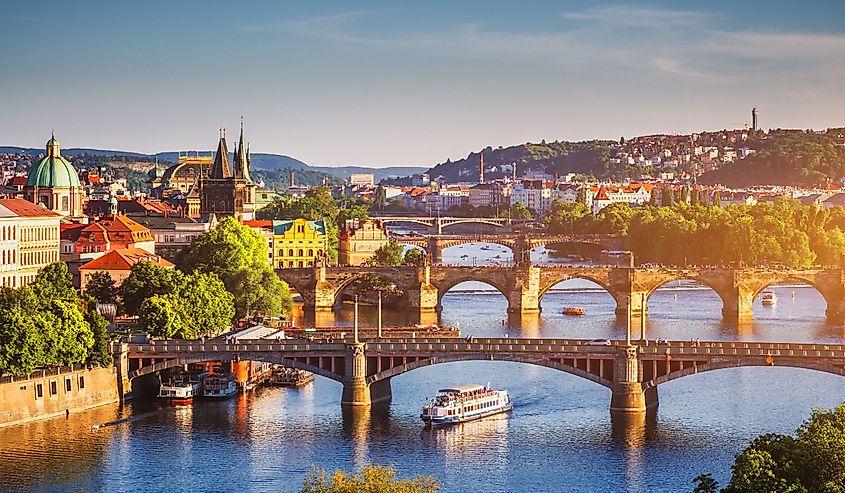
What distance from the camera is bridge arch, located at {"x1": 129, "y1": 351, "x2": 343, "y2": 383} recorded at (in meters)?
53.4

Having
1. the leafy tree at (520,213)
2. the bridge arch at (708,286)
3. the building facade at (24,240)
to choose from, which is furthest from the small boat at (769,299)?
the leafy tree at (520,213)

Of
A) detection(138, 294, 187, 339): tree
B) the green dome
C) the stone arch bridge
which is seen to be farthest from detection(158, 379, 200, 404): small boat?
the green dome

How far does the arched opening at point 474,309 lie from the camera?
76.8 meters

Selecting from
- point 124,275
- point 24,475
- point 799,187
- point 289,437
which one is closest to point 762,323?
point 124,275

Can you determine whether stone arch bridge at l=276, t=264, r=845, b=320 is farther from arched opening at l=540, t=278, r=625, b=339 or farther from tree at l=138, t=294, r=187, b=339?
tree at l=138, t=294, r=187, b=339

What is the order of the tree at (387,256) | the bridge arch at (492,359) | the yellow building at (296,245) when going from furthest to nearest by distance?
1. the tree at (387,256)
2. the yellow building at (296,245)
3. the bridge arch at (492,359)

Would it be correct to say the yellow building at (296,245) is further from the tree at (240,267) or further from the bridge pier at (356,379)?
the bridge pier at (356,379)

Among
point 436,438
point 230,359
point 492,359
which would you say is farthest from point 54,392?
point 492,359

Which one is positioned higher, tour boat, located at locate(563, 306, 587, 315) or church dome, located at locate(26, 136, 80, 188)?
church dome, located at locate(26, 136, 80, 188)

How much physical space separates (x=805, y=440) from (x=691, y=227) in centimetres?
7823

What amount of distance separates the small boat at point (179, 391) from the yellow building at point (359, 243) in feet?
158

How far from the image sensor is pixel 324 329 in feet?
236

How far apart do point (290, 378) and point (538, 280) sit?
99.1 ft

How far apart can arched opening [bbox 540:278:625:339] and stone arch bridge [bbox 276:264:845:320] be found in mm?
1027
